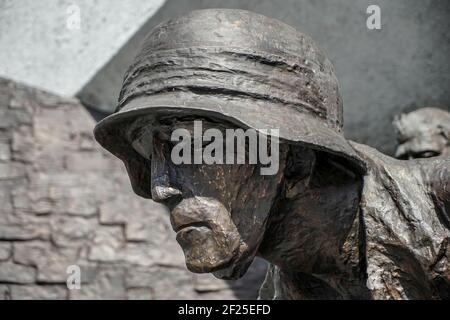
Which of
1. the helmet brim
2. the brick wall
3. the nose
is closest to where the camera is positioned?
the helmet brim

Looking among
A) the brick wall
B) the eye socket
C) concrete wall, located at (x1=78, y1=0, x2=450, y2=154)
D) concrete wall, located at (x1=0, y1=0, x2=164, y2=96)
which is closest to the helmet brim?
the eye socket

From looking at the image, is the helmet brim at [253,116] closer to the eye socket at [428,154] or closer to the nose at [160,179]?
the nose at [160,179]

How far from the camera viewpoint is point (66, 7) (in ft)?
10.8

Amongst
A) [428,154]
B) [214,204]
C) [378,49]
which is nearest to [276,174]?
[214,204]

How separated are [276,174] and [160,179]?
9.5 inches

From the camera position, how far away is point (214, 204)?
6.33 ft

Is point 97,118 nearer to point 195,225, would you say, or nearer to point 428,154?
point 428,154

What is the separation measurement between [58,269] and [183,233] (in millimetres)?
1584

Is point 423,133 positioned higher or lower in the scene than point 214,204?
higher

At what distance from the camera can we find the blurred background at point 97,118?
309cm

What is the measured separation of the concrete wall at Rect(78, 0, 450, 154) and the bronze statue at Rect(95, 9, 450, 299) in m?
0.91

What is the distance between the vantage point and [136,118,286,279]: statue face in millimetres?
1922

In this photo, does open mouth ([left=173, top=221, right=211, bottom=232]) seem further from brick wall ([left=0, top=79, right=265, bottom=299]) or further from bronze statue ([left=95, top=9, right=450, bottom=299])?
brick wall ([left=0, top=79, right=265, bottom=299])
